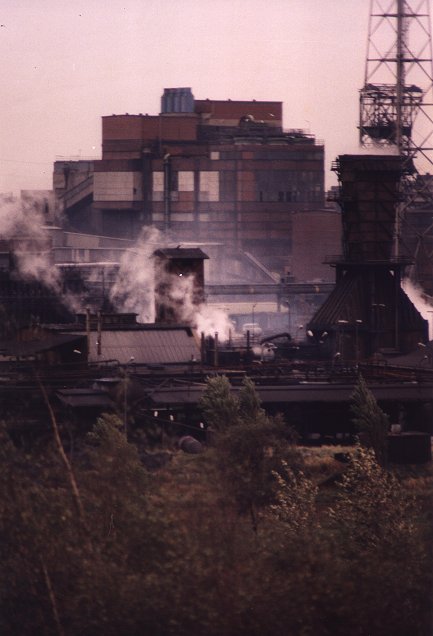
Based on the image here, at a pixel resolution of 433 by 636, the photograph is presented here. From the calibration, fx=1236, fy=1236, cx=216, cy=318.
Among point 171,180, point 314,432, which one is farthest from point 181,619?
point 171,180

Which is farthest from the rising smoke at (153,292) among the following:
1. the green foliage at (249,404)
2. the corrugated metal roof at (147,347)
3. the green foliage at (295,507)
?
the green foliage at (295,507)

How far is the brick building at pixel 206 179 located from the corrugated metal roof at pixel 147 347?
28019 mm

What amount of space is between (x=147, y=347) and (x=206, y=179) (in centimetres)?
3221

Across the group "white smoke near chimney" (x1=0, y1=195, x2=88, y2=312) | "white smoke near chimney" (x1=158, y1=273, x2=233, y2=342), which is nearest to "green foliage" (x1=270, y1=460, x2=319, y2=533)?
"white smoke near chimney" (x1=158, y1=273, x2=233, y2=342)

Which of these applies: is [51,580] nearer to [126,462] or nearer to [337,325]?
[126,462]

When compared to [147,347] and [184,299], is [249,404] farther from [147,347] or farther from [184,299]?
[184,299]

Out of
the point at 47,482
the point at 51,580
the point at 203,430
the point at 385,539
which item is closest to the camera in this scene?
the point at 51,580

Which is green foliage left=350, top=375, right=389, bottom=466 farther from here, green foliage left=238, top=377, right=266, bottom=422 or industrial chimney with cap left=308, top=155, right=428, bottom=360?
industrial chimney with cap left=308, top=155, right=428, bottom=360

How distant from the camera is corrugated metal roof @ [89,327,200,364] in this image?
110 ft

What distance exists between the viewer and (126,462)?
17391 millimetres

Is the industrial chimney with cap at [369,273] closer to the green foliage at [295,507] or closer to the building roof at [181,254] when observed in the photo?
the building roof at [181,254]

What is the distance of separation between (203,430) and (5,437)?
807 centimetres

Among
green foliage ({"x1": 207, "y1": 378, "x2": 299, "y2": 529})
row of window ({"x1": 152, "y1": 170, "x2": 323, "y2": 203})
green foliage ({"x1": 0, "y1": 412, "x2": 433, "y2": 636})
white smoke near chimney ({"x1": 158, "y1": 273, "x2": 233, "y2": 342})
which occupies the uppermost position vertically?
row of window ({"x1": 152, "y1": 170, "x2": 323, "y2": 203})

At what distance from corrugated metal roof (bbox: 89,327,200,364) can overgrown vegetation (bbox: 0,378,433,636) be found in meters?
15.6
